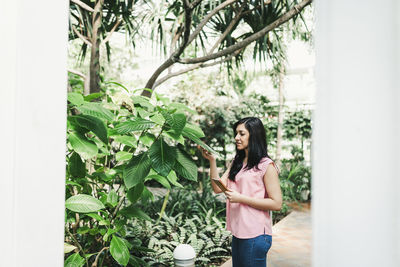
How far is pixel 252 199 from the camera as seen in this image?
197cm

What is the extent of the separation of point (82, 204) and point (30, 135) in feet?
3.04

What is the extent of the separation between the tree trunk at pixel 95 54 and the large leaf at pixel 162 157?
5.92 feet

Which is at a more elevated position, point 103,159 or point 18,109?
point 18,109

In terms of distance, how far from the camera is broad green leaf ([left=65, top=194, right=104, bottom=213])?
1575 mm

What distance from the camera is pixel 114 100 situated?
80.1 inches

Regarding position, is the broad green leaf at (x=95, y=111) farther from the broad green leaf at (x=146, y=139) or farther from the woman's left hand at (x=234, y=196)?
the woman's left hand at (x=234, y=196)

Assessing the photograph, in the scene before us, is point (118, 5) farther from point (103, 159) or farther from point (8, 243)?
point (8, 243)

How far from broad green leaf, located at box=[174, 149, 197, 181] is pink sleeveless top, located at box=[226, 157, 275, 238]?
55cm

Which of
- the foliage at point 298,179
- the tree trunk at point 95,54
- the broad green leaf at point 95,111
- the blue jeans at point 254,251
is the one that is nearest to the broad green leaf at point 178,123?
the broad green leaf at point 95,111

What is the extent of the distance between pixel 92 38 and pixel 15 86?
2.75 metres

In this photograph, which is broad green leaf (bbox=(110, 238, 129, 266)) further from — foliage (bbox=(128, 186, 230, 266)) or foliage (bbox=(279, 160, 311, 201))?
foliage (bbox=(279, 160, 311, 201))

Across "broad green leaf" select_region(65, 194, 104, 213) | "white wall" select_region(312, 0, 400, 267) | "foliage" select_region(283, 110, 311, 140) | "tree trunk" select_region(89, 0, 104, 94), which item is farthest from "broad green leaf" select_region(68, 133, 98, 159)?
"foliage" select_region(283, 110, 311, 140)

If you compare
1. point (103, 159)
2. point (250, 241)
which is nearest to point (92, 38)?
point (103, 159)

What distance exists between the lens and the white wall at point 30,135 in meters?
0.74
